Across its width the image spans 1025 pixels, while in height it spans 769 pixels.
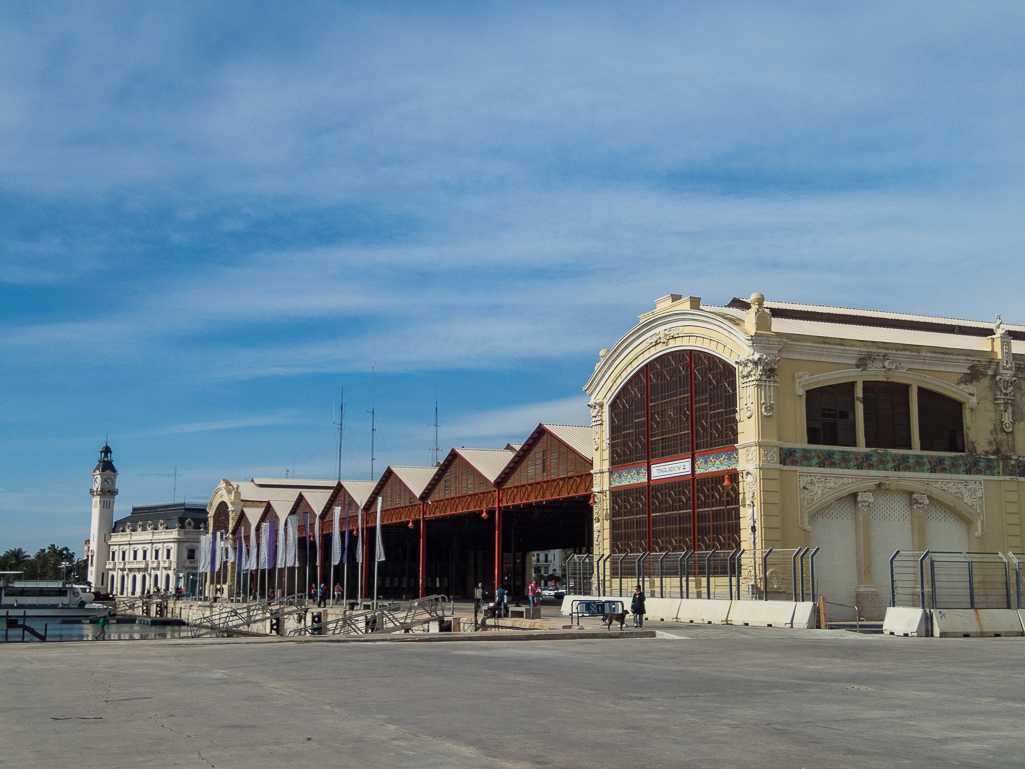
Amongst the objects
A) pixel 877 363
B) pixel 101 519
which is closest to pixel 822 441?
pixel 877 363

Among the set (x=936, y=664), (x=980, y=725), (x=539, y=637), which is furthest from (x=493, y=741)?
(x=539, y=637)

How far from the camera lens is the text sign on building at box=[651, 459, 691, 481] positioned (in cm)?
4525

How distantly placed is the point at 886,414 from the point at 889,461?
6.81ft

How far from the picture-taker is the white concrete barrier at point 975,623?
33125 mm

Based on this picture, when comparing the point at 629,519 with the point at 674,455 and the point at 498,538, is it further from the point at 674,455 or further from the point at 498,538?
the point at 498,538

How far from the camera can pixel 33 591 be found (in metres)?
121

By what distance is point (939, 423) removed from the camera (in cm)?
4538

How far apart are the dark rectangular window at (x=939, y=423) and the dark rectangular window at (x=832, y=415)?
3455 mm

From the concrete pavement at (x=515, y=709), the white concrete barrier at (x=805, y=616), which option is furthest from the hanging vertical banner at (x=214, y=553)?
the concrete pavement at (x=515, y=709)

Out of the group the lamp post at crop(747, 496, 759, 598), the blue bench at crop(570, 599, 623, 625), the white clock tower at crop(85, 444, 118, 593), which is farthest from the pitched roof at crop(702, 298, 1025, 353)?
the white clock tower at crop(85, 444, 118, 593)

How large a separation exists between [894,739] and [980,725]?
1.86 metres

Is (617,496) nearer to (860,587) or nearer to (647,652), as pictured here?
(860,587)

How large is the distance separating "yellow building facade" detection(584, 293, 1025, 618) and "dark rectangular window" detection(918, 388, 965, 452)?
0.06 metres

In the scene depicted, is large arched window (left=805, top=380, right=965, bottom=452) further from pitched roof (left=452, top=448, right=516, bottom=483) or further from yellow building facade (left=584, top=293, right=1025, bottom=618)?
pitched roof (left=452, top=448, right=516, bottom=483)
